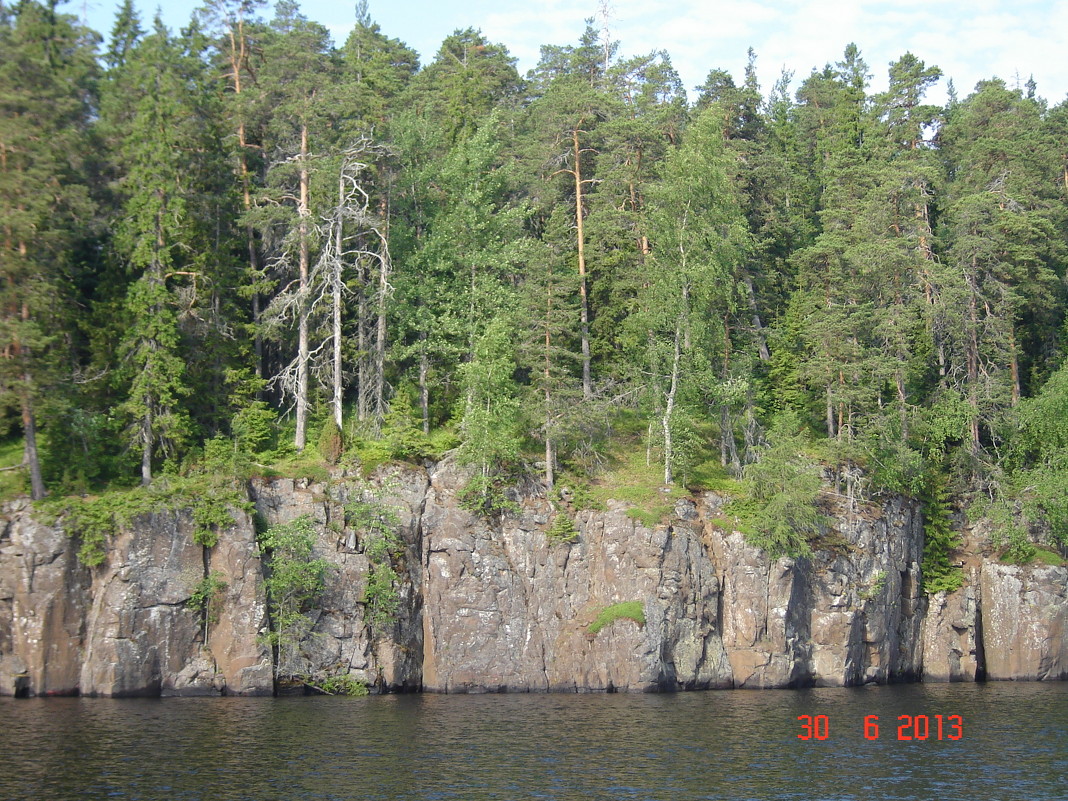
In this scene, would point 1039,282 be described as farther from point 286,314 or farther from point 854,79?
point 286,314

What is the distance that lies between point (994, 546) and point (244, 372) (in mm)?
39602

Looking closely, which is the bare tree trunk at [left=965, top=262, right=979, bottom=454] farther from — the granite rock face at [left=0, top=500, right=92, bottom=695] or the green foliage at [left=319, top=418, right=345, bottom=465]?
the granite rock face at [left=0, top=500, right=92, bottom=695]

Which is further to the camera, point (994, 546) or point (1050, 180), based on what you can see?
point (1050, 180)

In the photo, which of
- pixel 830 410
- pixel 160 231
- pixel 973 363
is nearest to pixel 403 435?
pixel 160 231

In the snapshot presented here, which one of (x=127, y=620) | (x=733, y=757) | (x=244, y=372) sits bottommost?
(x=733, y=757)

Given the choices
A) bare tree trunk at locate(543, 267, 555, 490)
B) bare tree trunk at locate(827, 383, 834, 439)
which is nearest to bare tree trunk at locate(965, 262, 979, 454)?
bare tree trunk at locate(827, 383, 834, 439)

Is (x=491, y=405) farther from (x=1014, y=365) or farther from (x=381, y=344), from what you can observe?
(x=1014, y=365)

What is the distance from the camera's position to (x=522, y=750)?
101 feet

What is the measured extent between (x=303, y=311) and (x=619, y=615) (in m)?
22.0

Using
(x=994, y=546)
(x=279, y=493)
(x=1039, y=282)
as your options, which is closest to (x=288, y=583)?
(x=279, y=493)

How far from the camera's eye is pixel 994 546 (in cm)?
5141

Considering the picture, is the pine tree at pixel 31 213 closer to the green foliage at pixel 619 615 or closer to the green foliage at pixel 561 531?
the green foliage at pixel 561 531
